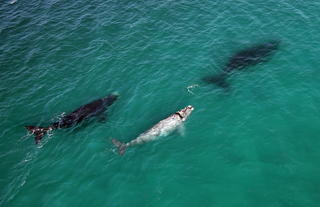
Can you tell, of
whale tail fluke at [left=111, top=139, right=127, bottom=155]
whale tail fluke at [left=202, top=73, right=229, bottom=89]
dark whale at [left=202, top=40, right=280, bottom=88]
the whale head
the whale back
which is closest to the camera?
whale tail fluke at [left=111, top=139, right=127, bottom=155]

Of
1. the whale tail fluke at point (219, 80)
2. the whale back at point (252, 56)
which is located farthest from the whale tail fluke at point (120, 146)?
the whale back at point (252, 56)

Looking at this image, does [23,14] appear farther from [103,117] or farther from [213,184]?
[213,184]

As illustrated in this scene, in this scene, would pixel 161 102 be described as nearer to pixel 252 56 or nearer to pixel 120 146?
pixel 120 146

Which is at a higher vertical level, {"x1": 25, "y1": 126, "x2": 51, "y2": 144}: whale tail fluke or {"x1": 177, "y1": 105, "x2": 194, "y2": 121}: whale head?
{"x1": 25, "y1": 126, "x2": 51, "y2": 144}: whale tail fluke

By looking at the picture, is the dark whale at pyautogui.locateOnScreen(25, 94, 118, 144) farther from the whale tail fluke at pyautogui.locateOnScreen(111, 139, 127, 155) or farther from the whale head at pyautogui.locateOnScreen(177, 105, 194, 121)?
A: the whale head at pyautogui.locateOnScreen(177, 105, 194, 121)

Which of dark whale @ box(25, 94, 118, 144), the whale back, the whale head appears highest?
dark whale @ box(25, 94, 118, 144)

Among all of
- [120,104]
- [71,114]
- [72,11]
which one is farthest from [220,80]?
[72,11]

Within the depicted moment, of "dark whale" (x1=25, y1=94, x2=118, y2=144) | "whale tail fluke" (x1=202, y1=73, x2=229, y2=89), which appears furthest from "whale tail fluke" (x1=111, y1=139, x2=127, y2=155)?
"whale tail fluke" (x1=202, y1=73, x2=229, y2=89)
